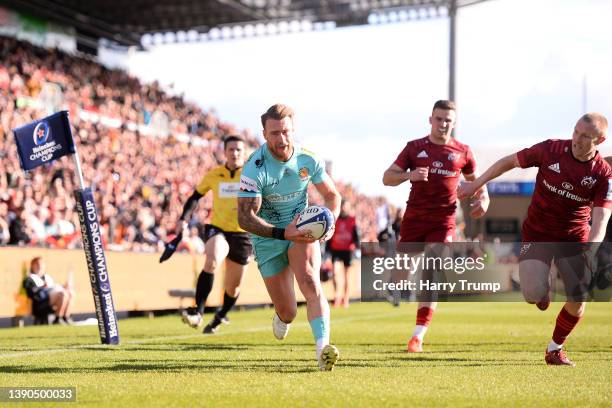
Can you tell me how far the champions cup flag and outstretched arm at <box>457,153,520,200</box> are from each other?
158 inches

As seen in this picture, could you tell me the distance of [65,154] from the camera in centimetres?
1033

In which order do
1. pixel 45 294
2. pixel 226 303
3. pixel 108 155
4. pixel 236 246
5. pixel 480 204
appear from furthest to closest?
pixel 108 155
pixel 45 294
pixel 226 303
pixel 236 246
pixel 480 204

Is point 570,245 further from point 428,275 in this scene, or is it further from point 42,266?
point 42,266

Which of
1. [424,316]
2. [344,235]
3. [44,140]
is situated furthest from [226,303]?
[344,235]

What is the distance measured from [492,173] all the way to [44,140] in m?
4.84

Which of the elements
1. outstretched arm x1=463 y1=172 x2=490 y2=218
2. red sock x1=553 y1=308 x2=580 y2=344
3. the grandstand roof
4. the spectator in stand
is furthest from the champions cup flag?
the grandstand roof

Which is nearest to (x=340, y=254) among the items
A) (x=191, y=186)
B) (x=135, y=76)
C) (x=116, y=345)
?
(x=191, y=186)

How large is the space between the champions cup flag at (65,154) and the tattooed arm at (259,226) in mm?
2999

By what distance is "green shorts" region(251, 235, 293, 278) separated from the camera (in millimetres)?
8242

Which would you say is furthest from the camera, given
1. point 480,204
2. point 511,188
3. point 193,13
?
point 193,13

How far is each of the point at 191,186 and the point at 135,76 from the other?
48.1 ft

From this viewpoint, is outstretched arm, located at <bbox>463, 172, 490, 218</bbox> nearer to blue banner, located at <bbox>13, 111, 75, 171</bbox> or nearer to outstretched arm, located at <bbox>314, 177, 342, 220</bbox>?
outstretched arm, located at <bbox>314, 177, 342, 220</bbox>

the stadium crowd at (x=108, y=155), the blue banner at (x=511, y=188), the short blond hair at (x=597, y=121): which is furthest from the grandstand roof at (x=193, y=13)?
the short blond hair at (x=597, y=121)

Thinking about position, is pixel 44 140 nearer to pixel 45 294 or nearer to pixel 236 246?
pixel 236 246
